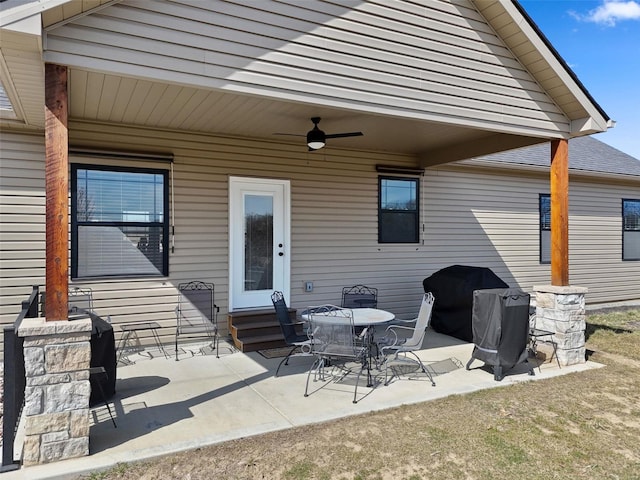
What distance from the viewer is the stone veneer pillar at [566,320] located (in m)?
5.17

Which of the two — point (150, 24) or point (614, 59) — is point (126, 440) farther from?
point (614, 59)

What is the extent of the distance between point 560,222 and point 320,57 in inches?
138

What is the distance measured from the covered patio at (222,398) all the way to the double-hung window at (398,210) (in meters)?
2.48

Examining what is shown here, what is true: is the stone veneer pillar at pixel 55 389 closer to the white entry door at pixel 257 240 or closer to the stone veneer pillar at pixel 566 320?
the white entry door at pixel 257 240

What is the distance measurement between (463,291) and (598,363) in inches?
72.1

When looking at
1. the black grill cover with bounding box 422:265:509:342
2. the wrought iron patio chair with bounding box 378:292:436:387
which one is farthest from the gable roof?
the wrought iron patio chair with bounding box 378:292:436:387

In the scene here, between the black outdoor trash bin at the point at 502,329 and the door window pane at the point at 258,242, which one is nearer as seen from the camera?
the black outdoor trash bin at the point at 502,329

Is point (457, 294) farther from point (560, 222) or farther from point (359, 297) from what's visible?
point (560, 222)

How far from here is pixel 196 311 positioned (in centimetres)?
597

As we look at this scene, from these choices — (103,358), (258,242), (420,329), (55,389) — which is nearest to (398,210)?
(258,242)

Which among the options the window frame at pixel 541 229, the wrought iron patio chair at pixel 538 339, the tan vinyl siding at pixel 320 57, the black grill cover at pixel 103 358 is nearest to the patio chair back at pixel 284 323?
the black grill cover at pixel 103 358

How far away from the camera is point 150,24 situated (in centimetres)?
331

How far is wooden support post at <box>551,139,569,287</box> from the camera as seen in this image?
5.31m

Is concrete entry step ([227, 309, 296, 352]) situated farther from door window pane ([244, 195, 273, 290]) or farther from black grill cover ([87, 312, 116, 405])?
black grill cover ([87, 312, 116, 405])
